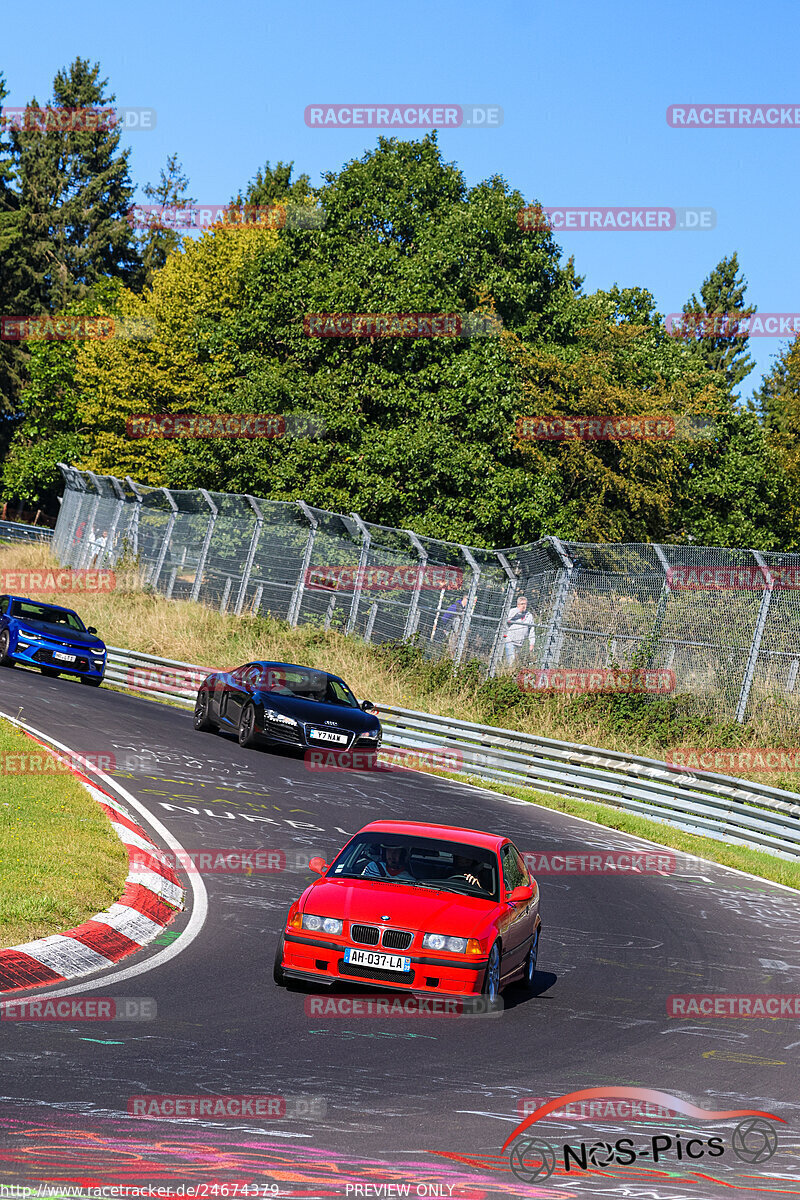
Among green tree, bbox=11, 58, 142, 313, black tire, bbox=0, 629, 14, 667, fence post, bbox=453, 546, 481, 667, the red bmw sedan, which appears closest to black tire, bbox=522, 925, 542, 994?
the red bmw sedan

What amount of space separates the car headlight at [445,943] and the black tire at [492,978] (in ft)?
0.68

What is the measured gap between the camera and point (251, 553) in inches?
1348

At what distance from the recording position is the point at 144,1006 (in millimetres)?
7934

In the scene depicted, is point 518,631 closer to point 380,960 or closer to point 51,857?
point 51,857

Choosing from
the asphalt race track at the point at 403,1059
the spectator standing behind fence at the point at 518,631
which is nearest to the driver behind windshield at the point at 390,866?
the asphalt race track at the point at 403,1059

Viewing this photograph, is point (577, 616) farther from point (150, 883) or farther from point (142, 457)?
point (142, 457)

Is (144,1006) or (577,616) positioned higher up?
(577,616)

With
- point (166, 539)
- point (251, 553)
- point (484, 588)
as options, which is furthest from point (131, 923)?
point (166, 539)

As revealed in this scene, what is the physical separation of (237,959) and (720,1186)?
460 cm

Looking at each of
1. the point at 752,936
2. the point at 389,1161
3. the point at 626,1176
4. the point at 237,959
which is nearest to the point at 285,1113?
the point at 389,1161

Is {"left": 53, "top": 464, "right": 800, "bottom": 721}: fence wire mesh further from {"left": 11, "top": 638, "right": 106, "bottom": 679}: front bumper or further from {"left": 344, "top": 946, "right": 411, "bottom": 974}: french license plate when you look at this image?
{"left": 344, "top": 946, "right": 411, "bottom": 974}: french license plate

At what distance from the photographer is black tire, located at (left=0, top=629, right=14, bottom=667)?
2877 centimetres

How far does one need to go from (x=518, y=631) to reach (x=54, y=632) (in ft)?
30.9

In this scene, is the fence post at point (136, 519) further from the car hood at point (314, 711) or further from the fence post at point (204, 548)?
the car hood at point (314, 711)
